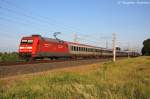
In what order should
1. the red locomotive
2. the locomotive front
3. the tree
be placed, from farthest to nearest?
the tree < the red locomotive < the locomotive front

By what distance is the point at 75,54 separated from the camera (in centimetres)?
4184

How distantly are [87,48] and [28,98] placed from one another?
137 ft

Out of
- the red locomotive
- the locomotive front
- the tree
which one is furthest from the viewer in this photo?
the tree

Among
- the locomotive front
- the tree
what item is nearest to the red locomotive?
the locomotive front

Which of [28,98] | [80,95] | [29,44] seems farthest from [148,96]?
[29,44]

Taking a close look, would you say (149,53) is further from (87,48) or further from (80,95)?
(80,95)

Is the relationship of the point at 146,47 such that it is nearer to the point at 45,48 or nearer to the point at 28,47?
the point at 45,48

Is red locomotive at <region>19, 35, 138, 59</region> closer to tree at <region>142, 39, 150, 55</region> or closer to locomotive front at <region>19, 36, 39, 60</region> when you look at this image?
locomotive front at <region>19, 36, 39, 60</region>

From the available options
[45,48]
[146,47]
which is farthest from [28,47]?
[146,47]

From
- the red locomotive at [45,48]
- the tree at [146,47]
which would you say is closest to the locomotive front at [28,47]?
the red locomotive at [45,48]

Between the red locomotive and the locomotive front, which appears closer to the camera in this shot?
the locomotive front

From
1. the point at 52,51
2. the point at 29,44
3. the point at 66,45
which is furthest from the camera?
the point at 66,45

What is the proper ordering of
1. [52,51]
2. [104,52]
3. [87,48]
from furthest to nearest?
[104,52] < [87,48] < [52,51]

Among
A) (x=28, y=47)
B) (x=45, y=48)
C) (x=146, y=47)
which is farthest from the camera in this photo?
(x=146, y=47)
